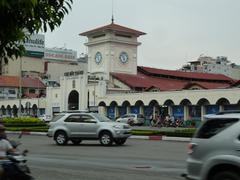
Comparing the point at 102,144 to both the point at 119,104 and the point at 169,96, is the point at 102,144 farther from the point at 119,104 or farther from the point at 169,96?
the point at 119,104

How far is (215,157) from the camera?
8406 millimetres

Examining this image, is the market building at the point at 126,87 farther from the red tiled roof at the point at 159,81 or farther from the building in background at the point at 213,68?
the building in background at the point at 213,68

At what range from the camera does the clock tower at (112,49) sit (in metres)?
88.3

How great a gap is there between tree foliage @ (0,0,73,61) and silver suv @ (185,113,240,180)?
345 centimetres

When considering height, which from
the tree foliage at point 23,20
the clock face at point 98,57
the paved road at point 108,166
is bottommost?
the paved road at point 108,166

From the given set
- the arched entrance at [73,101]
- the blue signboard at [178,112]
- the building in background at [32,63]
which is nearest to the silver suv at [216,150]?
the blue signboard at [178,112]

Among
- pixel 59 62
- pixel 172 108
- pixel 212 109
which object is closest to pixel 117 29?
pixel 172 108

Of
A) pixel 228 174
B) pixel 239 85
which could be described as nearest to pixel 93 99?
pixel 239 85

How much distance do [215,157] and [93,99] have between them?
233 feet

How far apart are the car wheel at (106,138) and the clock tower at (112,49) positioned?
60334mm

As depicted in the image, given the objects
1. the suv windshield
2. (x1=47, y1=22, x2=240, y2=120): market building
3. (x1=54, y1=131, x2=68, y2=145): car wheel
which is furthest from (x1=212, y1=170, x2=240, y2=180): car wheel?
(x1=47, y1=22, x2=240, y2=120): market building

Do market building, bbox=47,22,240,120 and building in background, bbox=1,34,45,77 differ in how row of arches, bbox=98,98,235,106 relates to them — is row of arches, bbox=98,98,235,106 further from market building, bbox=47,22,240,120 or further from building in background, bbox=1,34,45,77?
building in background, bbox=1,34,45,77

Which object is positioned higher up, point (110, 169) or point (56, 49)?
point (56, 49)

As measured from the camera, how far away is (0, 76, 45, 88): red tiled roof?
4250 inches
